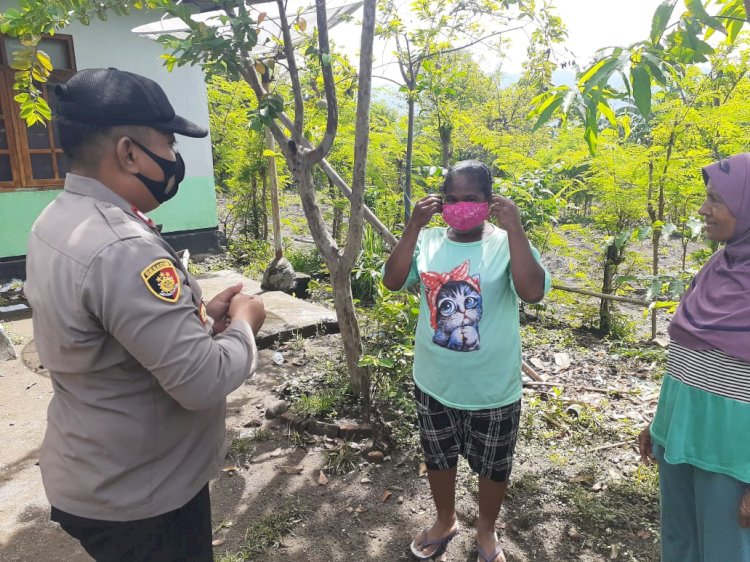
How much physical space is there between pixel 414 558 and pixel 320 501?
2.04 ft

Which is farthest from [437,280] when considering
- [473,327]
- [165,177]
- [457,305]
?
[165,177]

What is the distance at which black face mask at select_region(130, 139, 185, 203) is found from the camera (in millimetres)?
1358

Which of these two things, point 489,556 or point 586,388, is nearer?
point 489,556

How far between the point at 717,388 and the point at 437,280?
39.8 inches

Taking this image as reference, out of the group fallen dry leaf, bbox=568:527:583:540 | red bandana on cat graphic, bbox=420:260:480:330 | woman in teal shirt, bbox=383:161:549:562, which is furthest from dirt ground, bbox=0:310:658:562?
red bandana on cat graphic, bbox=420:260:480:330

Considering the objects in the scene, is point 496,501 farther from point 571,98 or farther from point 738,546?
point 571,98

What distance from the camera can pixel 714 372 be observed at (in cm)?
167

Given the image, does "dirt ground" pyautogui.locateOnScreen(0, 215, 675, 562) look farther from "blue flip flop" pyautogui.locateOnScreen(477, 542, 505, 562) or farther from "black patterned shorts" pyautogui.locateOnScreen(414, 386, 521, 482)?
"black patterned shorts" pyautogui.locateOnScreen(414, 386, 521, 482)

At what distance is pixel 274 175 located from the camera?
6.86 meters

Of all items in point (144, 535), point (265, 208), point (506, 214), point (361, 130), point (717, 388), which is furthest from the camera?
point (265, 208)

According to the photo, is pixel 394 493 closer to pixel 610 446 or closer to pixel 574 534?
pixel 574 534

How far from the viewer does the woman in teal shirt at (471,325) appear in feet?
6.81

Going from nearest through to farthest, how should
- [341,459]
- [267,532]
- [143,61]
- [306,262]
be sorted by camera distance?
[267,532] < [341,459] < [143,61] < [306,262]

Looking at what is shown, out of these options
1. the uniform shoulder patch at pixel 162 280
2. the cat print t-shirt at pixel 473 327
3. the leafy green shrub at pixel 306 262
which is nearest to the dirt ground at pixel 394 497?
the cat print t-shirt at pixel 473 327
